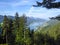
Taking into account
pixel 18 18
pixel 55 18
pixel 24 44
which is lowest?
pixel 24 44

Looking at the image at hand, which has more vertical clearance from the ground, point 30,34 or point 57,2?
point 57,2

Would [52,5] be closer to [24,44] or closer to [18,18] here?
[24,44]

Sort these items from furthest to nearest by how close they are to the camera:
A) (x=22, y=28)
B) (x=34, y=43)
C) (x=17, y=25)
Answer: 1. (x=17, y=25)
2. (x=22, y=28)
3. (x=34, y=43)

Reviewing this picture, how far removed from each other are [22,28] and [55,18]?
2261 inches

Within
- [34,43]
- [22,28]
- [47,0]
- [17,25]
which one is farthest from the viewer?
[17,25]

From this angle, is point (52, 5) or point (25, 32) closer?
point (52, 5)

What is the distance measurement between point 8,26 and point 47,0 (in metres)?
62.2

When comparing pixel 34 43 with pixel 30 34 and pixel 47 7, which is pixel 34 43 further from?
pixel 47 7

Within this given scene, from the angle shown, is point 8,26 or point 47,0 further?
point 8,26

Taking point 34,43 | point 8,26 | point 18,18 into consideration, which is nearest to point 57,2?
point 34,43

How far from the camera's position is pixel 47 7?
49.2ft

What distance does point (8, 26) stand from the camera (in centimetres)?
7650

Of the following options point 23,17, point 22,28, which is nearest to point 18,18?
point 23,17

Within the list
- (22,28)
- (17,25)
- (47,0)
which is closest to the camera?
(47,0)
